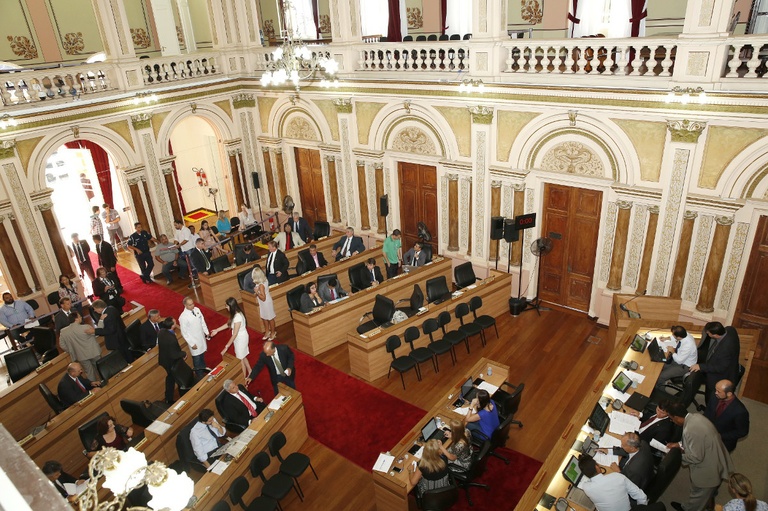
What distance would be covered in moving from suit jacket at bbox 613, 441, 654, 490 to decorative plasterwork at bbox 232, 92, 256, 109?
45.3ft

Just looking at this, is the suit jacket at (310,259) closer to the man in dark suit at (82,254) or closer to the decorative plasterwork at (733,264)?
the man in dark suit at (82,254)

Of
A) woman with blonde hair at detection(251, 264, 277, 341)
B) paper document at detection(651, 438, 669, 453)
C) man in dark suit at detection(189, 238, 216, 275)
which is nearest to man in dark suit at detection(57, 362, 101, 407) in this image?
woman with blonde hair at detection(251, 264, 277, 341)

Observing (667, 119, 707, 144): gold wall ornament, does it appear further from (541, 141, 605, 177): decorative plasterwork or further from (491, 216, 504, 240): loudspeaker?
(491, 216, 504, 240): loudspeaker

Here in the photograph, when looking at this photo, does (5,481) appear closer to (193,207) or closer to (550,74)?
(550,74)

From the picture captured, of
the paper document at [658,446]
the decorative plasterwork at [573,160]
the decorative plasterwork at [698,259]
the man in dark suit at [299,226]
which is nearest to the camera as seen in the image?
the paper document at [658,446]

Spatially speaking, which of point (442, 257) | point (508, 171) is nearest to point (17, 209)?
point (442, 257)

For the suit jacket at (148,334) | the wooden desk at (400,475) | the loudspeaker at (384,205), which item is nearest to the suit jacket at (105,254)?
the suit jacket at (148,334)

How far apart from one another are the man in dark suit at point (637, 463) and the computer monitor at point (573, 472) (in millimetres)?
405

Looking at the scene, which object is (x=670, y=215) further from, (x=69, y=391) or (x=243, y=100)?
(x=243, y=100)

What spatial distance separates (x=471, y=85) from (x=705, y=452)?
797 cm

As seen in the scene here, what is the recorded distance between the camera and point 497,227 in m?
11.3

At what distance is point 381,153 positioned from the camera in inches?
539

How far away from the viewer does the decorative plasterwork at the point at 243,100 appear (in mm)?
15859

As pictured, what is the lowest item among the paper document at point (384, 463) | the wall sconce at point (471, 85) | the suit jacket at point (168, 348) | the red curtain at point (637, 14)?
the paper document at point (384, 463)
